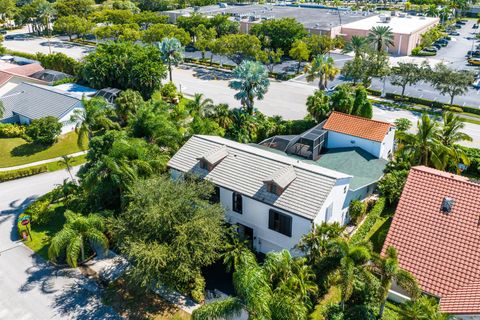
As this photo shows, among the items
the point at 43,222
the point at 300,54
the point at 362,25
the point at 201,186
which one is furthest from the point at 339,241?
the point at 362,25

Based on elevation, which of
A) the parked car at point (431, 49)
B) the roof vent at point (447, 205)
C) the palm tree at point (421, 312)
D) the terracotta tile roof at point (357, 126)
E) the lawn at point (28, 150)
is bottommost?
the lawn at point (28, 150)

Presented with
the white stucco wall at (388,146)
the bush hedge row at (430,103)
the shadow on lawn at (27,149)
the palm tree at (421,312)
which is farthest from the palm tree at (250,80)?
the palm tree at (421,312)

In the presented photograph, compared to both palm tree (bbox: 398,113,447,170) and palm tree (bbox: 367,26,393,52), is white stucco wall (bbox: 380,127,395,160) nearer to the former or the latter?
palm tree (bbox: 398,113,447,170)

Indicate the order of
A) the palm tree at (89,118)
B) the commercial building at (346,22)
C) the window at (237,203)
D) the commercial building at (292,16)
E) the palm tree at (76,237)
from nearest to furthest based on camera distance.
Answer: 1. the palm tree at (76,237)
2. the window at (237,203)
3. the palm tree at (89,118)
4. the commercial building at (346,22)
5. the commercial building at (292,16)

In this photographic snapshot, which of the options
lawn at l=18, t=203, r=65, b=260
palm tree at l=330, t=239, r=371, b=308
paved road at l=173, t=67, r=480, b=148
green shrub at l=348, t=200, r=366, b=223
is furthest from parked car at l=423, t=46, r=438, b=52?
lawn at l=18, t=203, r=65, b=260

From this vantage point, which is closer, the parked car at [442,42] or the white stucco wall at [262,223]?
the white stucco wall at [262,223]

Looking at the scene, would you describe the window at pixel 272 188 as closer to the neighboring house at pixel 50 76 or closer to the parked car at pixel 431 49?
the neighboring house at pixel 50 76

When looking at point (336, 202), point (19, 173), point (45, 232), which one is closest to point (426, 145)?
point (336, 202)
